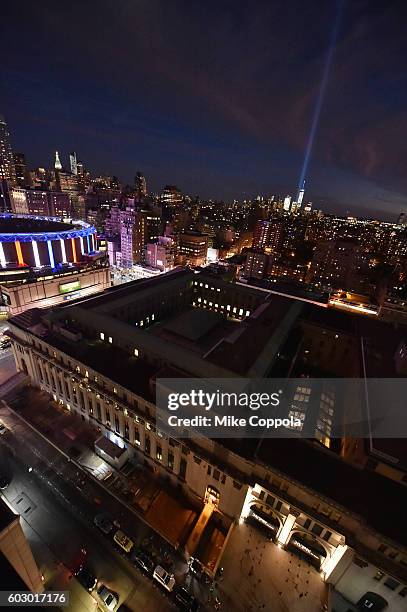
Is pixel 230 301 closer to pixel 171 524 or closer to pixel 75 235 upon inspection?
pixel 171 524

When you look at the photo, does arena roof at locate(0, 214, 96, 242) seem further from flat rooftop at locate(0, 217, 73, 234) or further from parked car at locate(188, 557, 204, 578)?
parked car at locate(188, 557, 204, 578)

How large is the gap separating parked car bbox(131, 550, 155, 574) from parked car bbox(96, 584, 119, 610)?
368 cm

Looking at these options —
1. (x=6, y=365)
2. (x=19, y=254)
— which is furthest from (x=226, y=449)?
(x=19, y=254)

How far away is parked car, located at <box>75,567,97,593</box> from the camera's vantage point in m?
31.4

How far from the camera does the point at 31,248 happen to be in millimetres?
93812

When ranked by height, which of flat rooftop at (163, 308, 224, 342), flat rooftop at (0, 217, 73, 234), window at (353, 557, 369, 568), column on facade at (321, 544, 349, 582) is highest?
flat rooftop at (0, 217, 73, 234)

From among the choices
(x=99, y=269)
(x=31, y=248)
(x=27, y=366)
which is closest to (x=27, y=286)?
(x=31, y=248)

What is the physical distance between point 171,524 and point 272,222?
555 ft

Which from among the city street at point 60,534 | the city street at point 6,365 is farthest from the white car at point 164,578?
the city street at point 6,365

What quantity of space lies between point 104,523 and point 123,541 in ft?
12.5

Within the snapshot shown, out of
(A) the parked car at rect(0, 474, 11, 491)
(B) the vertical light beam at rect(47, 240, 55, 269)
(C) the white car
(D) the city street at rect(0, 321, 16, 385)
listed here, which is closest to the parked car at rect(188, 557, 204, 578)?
(C) the white car

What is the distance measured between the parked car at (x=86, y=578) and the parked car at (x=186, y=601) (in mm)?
10405

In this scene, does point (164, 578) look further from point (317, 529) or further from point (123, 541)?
point (317, 529)

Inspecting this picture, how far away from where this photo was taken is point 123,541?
116 ft
